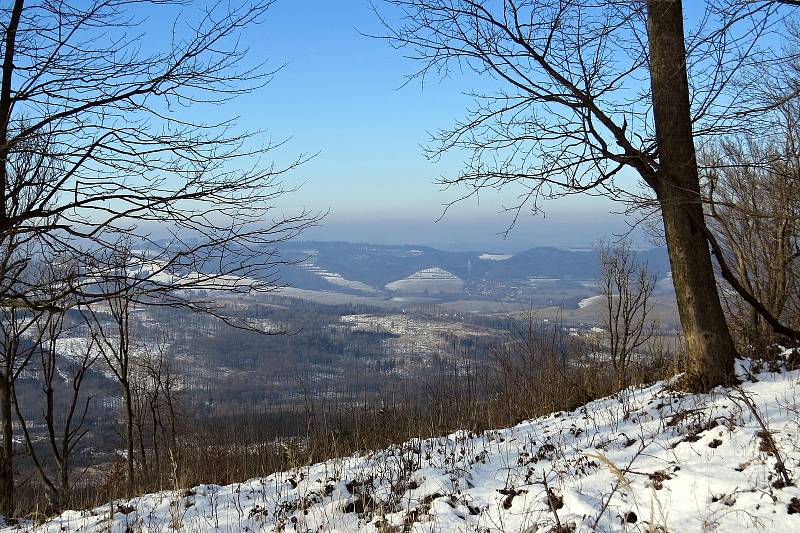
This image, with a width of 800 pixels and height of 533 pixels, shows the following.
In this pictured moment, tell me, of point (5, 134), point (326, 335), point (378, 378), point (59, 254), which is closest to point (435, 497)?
point (59, 254)

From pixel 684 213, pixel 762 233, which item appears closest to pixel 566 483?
pixel 684 213

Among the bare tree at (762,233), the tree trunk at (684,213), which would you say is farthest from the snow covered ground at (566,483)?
the bare tree at (762,233)

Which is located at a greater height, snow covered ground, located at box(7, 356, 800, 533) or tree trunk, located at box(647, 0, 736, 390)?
tree trunk, located at box(647, 0, 736, 390)

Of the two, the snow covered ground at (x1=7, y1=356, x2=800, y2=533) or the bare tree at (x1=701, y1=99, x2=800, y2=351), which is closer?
the snow covered ground at (x1=7, y1=356, x2=800, y2=533)

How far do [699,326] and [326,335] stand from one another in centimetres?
12057

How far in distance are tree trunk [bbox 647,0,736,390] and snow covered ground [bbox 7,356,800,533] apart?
16.4 inches

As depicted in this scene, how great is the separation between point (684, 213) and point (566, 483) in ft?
11.1

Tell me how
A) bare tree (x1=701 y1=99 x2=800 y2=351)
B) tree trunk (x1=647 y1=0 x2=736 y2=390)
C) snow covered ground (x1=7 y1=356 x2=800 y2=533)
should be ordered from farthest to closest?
bare tree (x1=701 y1=99 x2=800 y2=351)
tree trunk (x1=647 y1=0 x2=736 y2=390)
snow covered ground (x1=7 y1=356 x2=800 y2=533)

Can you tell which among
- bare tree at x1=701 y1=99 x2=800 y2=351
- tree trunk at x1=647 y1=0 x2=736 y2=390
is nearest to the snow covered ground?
tree trunk at x1=647 y1=0 x2=736 y2=390

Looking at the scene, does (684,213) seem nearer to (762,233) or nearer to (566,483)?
(566,483)

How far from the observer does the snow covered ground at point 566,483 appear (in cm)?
358

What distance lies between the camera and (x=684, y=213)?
5.96m

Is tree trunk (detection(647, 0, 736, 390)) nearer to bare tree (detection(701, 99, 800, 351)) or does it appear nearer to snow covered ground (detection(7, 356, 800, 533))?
snow covered ground (detection(7, 356, 800, 533))

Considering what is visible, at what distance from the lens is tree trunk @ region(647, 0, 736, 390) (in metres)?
5.93
